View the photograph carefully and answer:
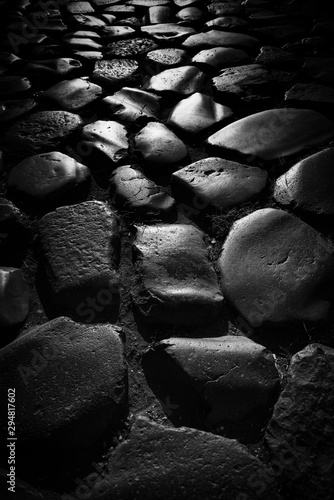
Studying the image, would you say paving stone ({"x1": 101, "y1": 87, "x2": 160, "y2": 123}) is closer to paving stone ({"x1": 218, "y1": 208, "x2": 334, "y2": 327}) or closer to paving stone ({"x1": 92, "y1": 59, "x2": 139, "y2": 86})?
paving stone ({"x1": 92, "y1": 59, "x2": 139, "y2": 86})

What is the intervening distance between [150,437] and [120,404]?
0.09 meters

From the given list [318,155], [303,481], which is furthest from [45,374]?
[318,155]

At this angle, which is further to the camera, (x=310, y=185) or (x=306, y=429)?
(x=310, y=185)

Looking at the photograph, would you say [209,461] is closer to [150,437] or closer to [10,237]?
[150,437]

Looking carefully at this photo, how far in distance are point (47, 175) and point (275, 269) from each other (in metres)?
0.85

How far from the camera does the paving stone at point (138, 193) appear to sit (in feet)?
4.10

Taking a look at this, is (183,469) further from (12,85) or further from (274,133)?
(12,85)

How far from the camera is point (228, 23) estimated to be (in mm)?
2512

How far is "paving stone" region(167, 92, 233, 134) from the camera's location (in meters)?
1.58

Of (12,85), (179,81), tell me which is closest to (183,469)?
(179,81)

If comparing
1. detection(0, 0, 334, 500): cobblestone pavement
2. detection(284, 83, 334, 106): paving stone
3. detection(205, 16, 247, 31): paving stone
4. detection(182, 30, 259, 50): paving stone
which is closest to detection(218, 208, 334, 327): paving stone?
detection(0, 0, 334, 500): cobblestone pavement

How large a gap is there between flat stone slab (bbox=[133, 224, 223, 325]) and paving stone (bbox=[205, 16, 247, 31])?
1.92 meters

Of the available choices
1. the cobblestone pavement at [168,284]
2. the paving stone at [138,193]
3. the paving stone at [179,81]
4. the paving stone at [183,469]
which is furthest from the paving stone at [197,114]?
the paving stone at [183,469]

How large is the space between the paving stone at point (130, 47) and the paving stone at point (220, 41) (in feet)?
0.73
